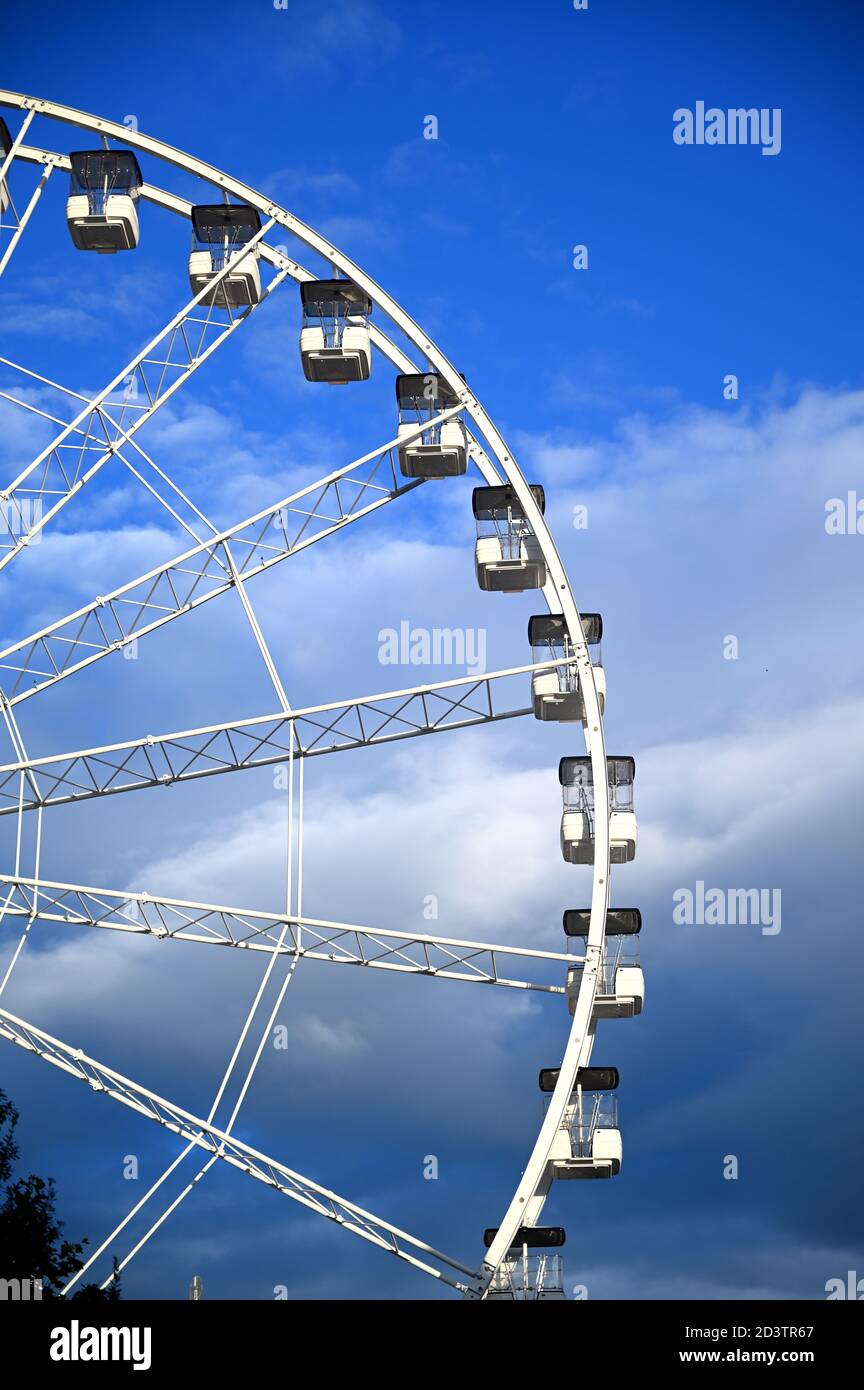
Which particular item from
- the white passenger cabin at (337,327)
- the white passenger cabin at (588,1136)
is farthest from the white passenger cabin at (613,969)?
the white passenger cabin at (337,327)

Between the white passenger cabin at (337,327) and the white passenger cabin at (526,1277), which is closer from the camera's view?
the white passenger cabin at (526,1277)

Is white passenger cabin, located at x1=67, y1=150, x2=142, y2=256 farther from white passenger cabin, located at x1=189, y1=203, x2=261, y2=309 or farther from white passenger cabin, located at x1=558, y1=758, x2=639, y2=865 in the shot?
white passenger cabin, located at x1=558, y1=758, x2=639, y2=865

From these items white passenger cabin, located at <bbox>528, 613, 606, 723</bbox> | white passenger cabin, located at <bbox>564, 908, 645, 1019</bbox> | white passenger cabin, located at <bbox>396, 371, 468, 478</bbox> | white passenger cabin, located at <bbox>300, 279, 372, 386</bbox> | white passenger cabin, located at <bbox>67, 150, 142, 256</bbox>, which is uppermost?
white passenger cabin, located at <bbox>67, 150, 142, 256</bbox>

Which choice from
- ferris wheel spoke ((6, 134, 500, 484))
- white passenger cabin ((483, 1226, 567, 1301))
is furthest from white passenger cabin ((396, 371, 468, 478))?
white passenger cabin ((483, 1226, 567, 1301))

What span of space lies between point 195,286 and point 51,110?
417 cm

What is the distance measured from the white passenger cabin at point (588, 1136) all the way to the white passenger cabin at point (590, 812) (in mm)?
3921

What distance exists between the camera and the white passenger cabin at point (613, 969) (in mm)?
37594

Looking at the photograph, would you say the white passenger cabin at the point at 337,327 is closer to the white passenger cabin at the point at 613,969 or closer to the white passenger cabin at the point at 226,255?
the white passenger cabin at the point at 226,255

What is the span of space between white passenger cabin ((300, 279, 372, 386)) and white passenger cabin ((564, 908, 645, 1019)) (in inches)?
448

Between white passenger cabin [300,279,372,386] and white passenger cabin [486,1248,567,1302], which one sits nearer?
white passenger cabin [486,1248,567,1302]

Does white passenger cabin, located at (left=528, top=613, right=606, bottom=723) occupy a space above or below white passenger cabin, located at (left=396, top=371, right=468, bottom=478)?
below

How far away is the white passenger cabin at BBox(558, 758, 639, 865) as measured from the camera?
127 feet

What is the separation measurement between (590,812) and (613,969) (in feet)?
9.47
